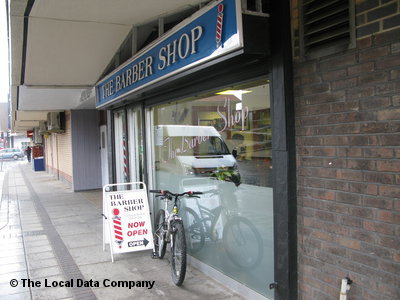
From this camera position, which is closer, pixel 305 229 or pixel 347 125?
pixel 347 125

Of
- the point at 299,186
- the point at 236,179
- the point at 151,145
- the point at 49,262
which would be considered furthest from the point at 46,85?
the point at 299,186

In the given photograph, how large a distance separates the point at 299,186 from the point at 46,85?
6.04 metres

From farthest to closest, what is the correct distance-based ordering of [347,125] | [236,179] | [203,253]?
[203,253] → [236,179] → [347,125]

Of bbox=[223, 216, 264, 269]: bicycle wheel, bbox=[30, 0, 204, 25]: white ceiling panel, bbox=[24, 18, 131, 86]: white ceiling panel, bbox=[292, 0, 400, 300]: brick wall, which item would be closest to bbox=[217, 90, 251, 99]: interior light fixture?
bbox=[292, 0, 400, 300]: brick wall

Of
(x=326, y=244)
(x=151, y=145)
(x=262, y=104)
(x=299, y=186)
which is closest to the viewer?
(x=326, y=244)

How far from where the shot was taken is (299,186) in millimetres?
3088

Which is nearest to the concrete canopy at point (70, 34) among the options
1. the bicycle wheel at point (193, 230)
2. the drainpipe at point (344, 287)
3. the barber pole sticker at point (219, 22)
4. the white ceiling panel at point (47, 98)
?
the barber pole sticker at point (219, 22)

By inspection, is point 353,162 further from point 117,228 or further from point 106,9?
point 117,228

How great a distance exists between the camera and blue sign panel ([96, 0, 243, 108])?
10.2ft

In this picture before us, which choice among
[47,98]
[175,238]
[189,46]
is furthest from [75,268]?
[47,98]

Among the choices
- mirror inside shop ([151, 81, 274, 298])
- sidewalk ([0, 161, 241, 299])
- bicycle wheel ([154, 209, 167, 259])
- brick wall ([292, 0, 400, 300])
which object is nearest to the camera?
brick wall ([292, 0, 400, 300])

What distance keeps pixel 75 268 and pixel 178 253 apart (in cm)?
159

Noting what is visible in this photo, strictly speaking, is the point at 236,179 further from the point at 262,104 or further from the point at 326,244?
the point at 326,244

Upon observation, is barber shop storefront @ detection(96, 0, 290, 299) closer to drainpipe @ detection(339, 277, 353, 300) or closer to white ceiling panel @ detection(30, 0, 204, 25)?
white ceiling panel @ detection(30, 0, 204, 25)
